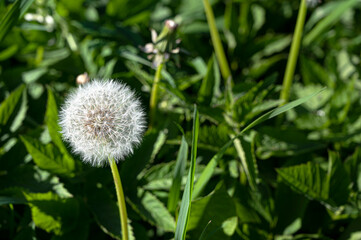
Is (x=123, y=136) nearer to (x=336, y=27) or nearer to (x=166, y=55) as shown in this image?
(x=166, y=55)

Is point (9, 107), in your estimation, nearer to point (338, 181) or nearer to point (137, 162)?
point (137, 162)

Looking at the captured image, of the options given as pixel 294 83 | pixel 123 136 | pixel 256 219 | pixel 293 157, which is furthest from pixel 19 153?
pixel 294 83

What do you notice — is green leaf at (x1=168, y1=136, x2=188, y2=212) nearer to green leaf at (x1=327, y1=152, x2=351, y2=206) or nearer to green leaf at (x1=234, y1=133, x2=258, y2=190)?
green leaf at (x1=234, y1=133, x2=258, y2=190)

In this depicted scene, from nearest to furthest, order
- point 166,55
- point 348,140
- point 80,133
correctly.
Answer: point 80,133 → point 166,55 → point 348,140

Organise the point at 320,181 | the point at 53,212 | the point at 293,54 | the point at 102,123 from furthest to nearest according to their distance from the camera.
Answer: the point at 293,54 → the point at 320,181 → the point at 53,212 → the point at 102,123

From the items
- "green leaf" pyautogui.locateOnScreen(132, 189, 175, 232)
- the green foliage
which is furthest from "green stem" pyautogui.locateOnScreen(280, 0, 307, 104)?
"green leaf" pyautogui.locateOnScreen(132, 189, 175, 232)

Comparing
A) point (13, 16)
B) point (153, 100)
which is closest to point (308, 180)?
point (153, 100)
